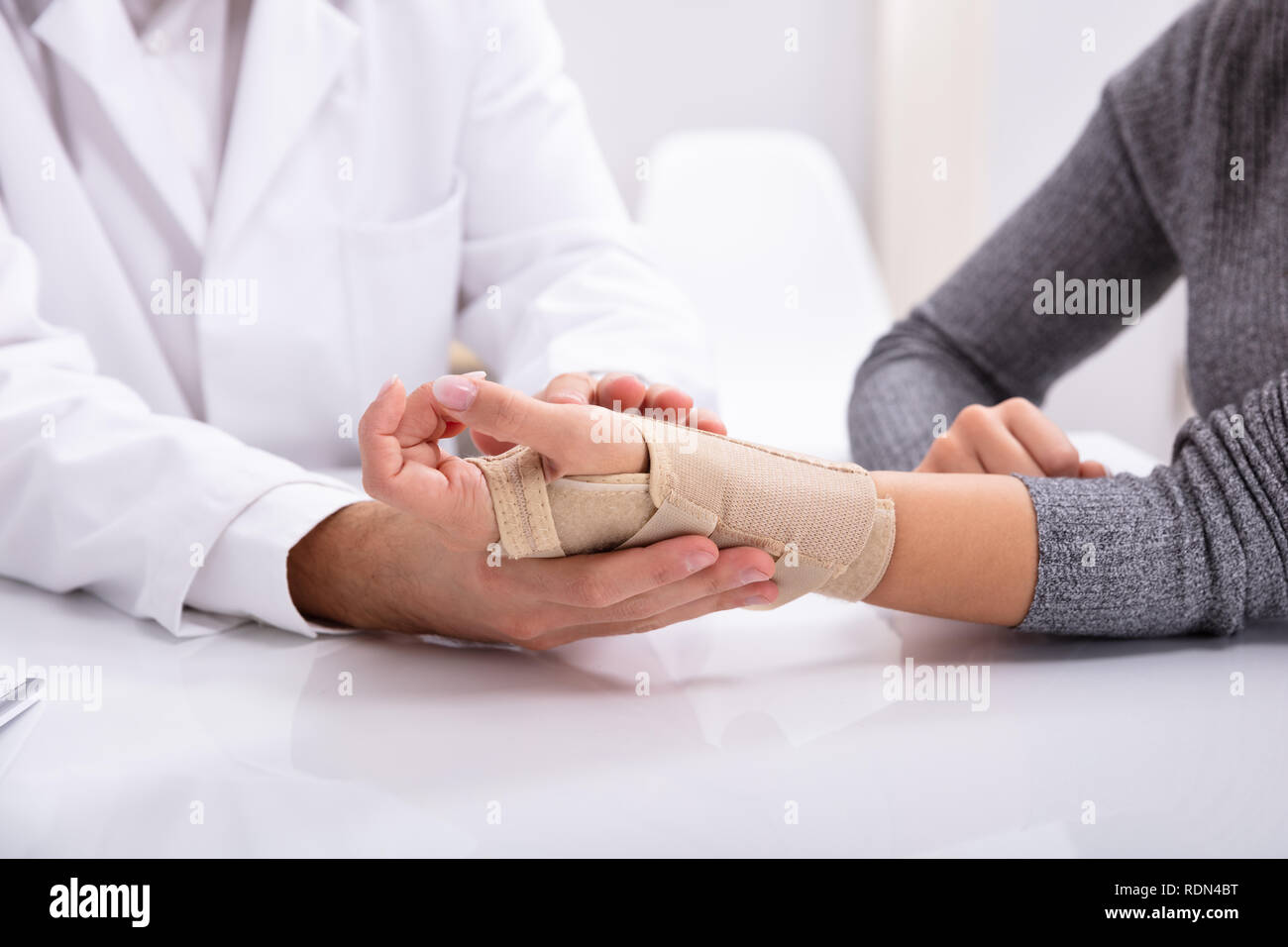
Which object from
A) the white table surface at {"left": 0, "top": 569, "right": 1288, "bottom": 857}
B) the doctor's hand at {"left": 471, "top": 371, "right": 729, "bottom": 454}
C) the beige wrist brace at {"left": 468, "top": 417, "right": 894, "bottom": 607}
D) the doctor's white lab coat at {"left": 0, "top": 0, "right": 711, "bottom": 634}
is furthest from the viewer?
the doctor's white lab coat at {"left": 0, "top": 0, "right": 711, "bottom": 634}

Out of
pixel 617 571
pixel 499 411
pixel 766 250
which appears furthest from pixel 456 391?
pixel 766 250

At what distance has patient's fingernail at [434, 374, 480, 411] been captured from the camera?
0.48 metres

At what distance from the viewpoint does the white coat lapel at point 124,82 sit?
2.86 feet

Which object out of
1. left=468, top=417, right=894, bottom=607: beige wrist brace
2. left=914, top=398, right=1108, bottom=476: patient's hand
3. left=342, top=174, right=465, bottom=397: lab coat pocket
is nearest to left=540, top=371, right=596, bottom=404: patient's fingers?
left=468, top=417, right=894, bottom=607: beige wrist brace

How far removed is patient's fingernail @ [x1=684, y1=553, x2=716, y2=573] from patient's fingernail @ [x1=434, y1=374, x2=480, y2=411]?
138 mm

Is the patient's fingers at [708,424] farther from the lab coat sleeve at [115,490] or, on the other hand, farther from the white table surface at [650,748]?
the lab coat sleeve at [115,490]

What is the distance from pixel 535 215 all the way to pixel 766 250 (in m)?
1.26

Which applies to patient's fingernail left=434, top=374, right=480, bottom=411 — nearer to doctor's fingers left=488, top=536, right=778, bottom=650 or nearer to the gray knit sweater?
doctor's fingers left=488, top=536, right=778, bottom=650

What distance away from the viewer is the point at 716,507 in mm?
556

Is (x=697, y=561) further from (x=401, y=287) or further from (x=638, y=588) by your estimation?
(x=401, y=287)

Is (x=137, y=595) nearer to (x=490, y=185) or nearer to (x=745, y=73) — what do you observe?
(x=490, y=185)

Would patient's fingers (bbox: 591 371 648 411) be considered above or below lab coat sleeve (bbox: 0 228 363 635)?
above

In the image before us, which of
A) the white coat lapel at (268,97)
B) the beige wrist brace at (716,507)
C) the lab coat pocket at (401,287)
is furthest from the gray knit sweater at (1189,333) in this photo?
the white coat lapel at (268,97)

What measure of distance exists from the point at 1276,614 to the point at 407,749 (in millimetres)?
485
